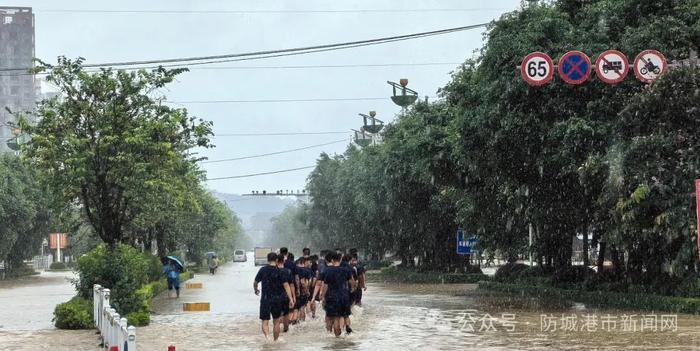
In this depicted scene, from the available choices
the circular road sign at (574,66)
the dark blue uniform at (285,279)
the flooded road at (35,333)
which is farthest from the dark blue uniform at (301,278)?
the circular road sign at (574,66)

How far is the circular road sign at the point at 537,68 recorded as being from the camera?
21609 millimetres

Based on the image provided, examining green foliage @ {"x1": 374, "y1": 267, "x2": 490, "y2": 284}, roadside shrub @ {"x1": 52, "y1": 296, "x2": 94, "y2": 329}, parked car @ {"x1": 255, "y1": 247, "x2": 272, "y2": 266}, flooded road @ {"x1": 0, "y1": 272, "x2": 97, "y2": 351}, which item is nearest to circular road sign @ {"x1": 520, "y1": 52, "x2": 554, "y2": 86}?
flooded road @ {"x1": 0, "y1": 272, "x2": 97, "y2": 351}

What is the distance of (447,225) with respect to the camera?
5178 centimetres

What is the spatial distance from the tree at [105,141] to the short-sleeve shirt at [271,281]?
7559 millimetres

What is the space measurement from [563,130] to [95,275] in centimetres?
1247

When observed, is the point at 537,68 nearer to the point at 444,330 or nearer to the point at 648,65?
the point at 648,65

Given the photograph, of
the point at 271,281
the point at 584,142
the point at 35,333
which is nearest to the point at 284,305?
the point at 271,281

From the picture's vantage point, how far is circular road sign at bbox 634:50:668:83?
69.7 feet

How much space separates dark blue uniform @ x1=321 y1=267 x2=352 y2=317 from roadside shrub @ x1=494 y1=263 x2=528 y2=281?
1039 inches

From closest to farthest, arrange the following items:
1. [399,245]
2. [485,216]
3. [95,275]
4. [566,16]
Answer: [95,275] → [566,16] → [485,216] → [399,245]

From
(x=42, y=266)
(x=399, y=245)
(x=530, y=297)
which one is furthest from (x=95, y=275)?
(x=42, y=266)

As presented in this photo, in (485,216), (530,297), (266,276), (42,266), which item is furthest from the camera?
(42,266)

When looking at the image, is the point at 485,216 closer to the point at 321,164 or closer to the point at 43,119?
the point at 43,119

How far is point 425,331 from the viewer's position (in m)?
20.9
